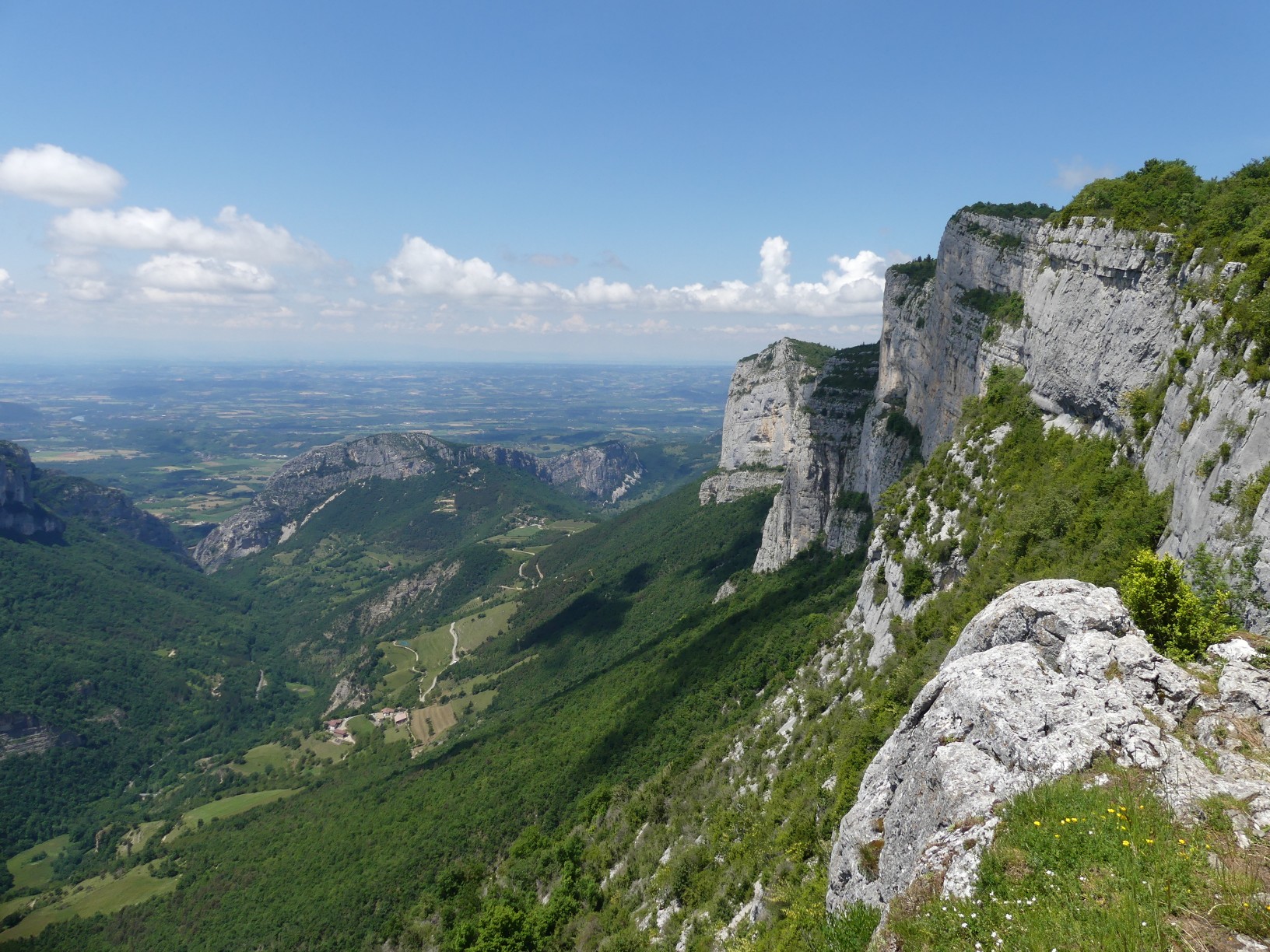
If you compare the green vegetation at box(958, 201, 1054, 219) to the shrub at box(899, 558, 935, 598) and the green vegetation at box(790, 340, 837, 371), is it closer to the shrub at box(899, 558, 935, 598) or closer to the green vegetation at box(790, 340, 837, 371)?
the shrub at box(899, 558, 935, 598)

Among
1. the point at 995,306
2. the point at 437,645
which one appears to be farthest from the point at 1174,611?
the point at 437,645

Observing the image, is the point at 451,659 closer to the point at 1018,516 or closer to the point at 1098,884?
the point at 1018,516

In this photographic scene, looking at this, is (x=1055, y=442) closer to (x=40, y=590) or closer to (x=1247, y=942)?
(x=1247, y=942)

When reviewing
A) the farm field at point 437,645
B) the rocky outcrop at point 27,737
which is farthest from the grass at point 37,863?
the farm field at point 437,645

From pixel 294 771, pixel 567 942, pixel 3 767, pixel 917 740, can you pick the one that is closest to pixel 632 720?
pixel 567 942

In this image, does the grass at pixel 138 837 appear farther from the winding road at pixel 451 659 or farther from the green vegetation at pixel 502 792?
the winding road at pixel 451 659

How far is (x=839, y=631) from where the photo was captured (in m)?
40.1

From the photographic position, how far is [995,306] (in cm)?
4203

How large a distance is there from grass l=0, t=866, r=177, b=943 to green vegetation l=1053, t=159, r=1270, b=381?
125184 millimetres

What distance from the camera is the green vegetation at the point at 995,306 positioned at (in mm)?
37938

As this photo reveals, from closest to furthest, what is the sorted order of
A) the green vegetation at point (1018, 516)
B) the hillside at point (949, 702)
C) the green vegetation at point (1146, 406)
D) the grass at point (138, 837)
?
the hillside at point (949, 702) → the green vegetation at point (1018, 516) → the green vegetation at point (1146, 406) → the grass at point (138, 837)

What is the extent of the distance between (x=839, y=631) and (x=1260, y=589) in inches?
1052

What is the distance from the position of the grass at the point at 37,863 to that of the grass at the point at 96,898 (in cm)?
1106

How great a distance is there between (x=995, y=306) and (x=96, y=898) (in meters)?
143
